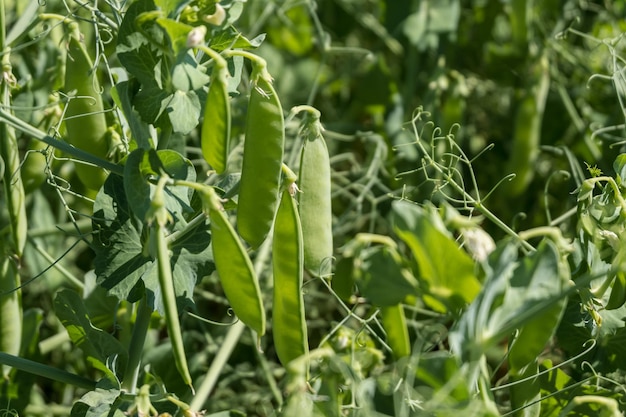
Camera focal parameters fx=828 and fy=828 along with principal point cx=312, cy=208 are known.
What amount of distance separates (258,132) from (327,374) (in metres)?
0.26

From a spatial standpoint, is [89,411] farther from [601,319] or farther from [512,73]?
[512,73]

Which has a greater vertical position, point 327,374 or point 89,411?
point 327,374

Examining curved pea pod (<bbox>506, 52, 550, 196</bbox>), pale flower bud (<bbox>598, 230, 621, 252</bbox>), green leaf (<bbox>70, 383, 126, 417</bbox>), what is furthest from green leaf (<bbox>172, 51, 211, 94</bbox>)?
curved pea pod (<bbox>506, 52, 550, 196</bbox>)

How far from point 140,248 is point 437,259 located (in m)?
0.41

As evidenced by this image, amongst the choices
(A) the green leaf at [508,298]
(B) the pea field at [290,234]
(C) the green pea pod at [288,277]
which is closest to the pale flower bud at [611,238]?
(B) the pea field at [290,234]

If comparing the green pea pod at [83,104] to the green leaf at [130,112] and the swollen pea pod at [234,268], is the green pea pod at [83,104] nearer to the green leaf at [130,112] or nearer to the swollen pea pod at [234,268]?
the green leaf at [130,112]

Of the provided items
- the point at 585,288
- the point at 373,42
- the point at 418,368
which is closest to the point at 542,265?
the point at 418,368

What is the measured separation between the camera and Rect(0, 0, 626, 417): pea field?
2.28 feet

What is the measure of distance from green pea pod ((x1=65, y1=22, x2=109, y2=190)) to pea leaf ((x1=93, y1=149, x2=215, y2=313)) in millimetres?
142

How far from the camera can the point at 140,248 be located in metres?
0.94

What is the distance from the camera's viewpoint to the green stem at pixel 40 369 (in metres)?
0.90

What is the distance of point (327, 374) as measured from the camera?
0.74 m

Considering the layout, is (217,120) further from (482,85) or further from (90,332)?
(482,85)

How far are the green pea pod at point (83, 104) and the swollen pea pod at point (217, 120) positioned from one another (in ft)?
0.92
